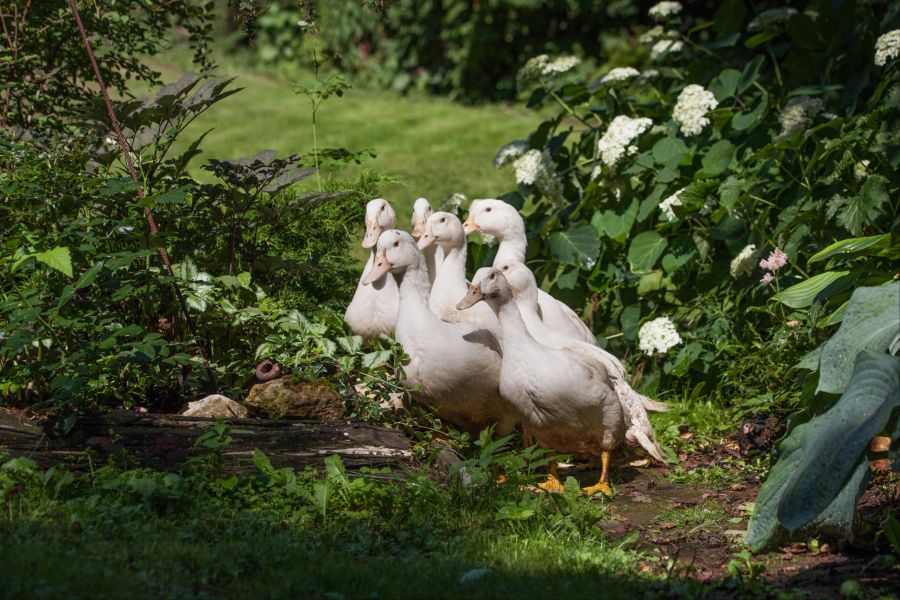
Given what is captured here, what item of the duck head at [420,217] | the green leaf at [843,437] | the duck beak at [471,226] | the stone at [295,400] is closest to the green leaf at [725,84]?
the duck beak at [471,226]

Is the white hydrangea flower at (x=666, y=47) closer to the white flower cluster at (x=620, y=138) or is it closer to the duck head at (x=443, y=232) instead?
the white flower cluster at (x=620, y=138)

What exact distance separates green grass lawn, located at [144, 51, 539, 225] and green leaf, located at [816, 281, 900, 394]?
5779mm

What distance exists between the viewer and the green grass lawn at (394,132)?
10352 millimetres

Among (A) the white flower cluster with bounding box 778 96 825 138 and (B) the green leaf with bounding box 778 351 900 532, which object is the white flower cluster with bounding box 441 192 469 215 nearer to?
(A) the white flower cluster with bounding box 778 96 825 138

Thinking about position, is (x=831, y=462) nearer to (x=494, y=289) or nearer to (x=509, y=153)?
(x=494, y=289)

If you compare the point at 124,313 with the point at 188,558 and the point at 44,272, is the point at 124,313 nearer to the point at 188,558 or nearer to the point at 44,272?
the point at 44,272

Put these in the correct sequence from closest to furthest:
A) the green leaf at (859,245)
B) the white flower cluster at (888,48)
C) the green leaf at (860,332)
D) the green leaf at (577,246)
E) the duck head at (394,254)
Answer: the green leaf at (860,332), the green leaf at (859,245), the duck head at (394,254), the white flower cluster at (888,48), the green leaf at (577,246)

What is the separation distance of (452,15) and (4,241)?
32.0 feet

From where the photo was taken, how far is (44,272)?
4352mm

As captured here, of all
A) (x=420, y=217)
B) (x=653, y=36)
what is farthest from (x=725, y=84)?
(x=420, y=217)

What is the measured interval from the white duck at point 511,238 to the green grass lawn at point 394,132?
355 cm

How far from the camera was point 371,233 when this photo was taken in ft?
17.8

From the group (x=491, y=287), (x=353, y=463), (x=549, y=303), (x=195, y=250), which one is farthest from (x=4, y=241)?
(x=549, y=303)

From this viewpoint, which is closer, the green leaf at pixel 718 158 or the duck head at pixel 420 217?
the duck head at pixel 420 217
